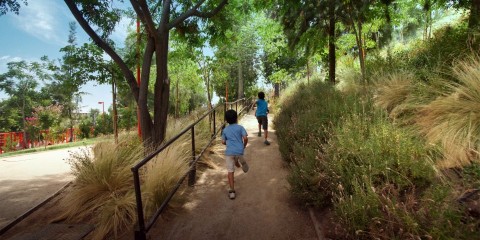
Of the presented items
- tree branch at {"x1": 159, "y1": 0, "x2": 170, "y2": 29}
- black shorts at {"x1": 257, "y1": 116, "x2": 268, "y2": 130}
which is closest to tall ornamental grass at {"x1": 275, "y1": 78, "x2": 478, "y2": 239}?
black shorts at {"x1": 257, "y1": 116, "x2": 268, "y2": 130}

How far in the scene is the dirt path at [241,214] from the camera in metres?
3.49

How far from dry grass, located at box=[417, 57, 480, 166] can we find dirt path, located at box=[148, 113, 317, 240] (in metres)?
1.89

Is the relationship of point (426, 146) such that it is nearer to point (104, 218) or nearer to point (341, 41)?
point (104, 218)

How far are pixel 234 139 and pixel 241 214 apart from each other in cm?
130

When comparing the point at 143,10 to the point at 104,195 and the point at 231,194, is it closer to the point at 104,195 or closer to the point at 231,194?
the point at 104,195

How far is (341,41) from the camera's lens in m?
11.0

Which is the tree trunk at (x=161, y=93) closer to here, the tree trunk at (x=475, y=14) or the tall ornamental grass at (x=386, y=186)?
the tall ornamental grass at (x=386, y=186)

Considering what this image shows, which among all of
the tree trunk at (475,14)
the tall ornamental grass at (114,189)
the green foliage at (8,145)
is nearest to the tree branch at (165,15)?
the tall ornamental grass at (114,189)

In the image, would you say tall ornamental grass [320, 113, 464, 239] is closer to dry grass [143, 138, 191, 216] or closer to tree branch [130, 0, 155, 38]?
dry grass [143, 138, 191, 216]

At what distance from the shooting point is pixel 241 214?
13.1 feet

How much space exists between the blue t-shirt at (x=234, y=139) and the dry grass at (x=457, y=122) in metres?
2.74

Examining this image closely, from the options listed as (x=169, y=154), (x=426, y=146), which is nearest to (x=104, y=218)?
(x=169, y=154)

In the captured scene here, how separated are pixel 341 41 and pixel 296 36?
2.98 m

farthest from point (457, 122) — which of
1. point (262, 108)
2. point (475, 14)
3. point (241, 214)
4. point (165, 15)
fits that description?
point (165, 15)
